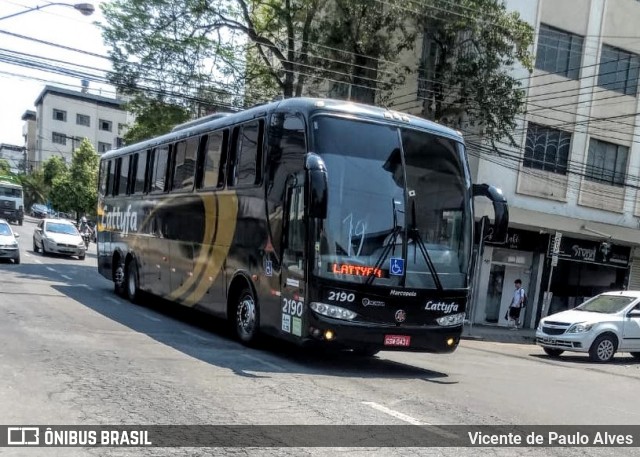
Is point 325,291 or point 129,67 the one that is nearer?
point 325,291

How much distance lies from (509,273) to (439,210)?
15.7 meters

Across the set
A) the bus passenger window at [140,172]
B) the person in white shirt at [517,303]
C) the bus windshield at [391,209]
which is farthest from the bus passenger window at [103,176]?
the person in white shirt at [517,303]

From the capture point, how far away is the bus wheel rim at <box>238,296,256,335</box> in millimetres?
9945

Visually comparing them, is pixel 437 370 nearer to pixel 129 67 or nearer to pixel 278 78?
pixel 278 78

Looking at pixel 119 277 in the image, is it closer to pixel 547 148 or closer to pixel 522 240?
pixel 522 240

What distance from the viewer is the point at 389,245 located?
27.8ft

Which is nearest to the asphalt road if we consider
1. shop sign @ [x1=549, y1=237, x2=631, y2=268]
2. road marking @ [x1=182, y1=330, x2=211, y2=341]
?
road marking @ [x1=182, y1=330, x2=211, y2=341]

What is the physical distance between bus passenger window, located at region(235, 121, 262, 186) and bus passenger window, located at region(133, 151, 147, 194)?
16.6 feet

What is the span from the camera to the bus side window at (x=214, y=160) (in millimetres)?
11141

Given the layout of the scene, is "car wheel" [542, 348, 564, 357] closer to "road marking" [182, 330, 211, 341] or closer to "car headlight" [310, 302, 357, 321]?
"road marking" [182, 330, 211, 341]

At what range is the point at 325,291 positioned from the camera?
828cm

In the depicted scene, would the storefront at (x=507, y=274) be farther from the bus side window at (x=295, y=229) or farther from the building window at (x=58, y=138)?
the building window at (x=58, y=138)

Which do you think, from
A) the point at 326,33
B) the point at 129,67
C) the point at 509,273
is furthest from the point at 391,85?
the point at 129,67

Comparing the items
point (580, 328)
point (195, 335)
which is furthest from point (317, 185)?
point (580, 328)
